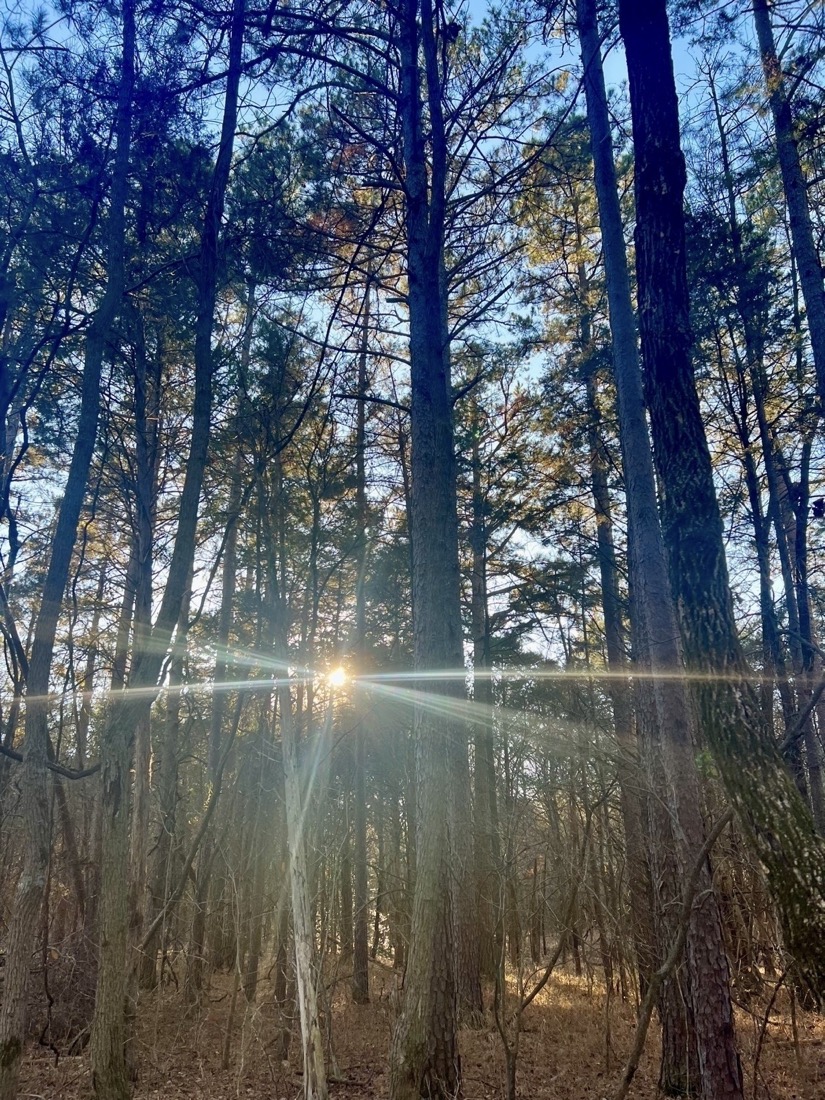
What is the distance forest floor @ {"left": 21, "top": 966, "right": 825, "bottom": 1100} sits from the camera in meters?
5.79

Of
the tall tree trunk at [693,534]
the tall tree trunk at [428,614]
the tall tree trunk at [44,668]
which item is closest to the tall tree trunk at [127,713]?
the tall tree trunk at [44,668]

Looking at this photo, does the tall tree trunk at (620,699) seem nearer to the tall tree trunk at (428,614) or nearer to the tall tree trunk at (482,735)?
the tall tree trunk at (482,735)

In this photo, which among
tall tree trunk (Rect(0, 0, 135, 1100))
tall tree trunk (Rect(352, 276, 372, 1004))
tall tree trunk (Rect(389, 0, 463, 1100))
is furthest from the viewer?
tall tree trunk (Rect(352, 276, 372, 1004))

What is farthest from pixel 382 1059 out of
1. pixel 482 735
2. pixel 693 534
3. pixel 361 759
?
pixel 693 534

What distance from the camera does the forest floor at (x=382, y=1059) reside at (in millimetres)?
5793

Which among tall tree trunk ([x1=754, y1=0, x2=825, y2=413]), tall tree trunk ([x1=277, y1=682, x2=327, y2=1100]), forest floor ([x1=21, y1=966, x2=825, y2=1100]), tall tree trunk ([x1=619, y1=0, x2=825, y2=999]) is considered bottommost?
forest floor ([x1=21, y1=966, x2=825, y2=1100])

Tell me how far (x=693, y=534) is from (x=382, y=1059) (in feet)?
22.2

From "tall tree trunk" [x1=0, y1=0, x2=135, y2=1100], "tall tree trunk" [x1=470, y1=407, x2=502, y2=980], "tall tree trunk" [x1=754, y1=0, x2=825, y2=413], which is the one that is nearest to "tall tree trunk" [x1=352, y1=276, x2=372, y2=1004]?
"tall tree trunk" [x1=470, y1=407, x2=502, y2=980]

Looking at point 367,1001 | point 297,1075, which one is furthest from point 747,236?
point 367,1001

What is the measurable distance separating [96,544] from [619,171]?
9647mm

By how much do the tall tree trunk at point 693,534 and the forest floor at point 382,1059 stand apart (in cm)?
291

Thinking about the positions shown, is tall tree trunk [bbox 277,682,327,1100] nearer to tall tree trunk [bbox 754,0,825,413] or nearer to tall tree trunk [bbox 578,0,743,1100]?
tall tree trunk [bbox 578,0,743,1100]

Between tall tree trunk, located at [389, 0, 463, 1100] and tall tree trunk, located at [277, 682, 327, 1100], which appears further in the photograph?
tall tree trunk, located at [277, 682, 327, 1100]

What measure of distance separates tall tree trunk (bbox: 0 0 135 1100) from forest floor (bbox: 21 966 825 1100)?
1918mm
